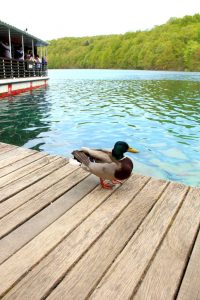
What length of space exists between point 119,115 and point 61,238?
11453 mm

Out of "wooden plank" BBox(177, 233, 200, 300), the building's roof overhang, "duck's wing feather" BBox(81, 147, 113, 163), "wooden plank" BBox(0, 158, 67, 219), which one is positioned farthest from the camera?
the building's roof overhang

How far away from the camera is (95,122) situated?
12.1m

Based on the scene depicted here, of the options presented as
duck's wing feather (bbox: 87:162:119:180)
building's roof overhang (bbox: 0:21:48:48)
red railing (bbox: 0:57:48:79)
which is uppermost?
building's roof overhang (bbox: 0:21:48:48)

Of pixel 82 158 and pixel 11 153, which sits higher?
pixel 82 158

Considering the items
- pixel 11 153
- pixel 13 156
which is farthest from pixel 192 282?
pixel 11 153

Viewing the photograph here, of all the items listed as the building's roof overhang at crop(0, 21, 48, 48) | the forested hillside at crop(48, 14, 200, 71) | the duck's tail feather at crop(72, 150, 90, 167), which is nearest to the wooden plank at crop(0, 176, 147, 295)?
the duck's tail feather at crop(72, 150, 90, 167)

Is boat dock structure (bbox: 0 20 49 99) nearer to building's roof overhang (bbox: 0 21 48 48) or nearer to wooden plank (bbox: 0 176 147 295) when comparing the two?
building's roof overhang (bbox: 0 21 48 48)

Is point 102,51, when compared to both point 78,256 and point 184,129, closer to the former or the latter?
point 184,129

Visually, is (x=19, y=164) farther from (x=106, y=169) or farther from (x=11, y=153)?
(x=106, y=169)

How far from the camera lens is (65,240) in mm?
2641

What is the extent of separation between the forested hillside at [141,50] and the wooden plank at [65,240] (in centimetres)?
9244

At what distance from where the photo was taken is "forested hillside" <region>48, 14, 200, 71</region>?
96.6 metres

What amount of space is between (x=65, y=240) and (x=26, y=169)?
1.92 m

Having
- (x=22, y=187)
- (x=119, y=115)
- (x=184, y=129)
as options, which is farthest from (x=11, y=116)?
(x=22, y=187)
